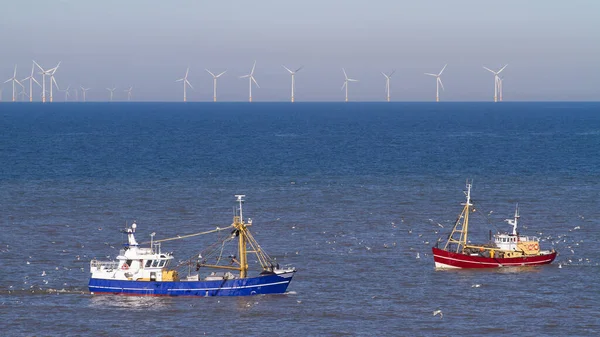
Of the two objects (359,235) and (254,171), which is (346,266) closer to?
(359,235)

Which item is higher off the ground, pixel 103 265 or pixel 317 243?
pixel 317 243

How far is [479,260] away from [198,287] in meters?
27.9

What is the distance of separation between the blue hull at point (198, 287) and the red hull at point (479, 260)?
17.5 metres

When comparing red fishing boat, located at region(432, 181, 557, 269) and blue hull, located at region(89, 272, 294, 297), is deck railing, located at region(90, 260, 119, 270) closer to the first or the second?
blue hull, located at region(89, 272, 294, 297)

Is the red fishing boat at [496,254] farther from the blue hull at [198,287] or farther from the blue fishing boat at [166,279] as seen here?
the blue hull at [198,287]

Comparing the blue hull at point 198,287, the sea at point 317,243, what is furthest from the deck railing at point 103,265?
the sea at point 317,243

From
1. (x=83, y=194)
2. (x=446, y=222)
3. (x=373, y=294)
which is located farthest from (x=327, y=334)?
(x=83, y=194)

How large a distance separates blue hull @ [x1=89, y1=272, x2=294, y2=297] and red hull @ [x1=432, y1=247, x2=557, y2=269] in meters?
17.5

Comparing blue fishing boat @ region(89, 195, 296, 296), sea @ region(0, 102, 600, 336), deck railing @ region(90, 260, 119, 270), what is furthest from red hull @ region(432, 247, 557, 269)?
deck railing @ region(90, 260, 119, 270)

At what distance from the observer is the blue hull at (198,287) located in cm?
8188

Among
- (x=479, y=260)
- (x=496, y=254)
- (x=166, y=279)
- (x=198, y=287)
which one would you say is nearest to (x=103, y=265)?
(x=166, y=279)

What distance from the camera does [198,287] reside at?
81.9 meters

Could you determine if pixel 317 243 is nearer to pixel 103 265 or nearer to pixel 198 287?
pixel 198 287

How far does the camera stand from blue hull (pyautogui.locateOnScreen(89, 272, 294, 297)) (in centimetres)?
8188
